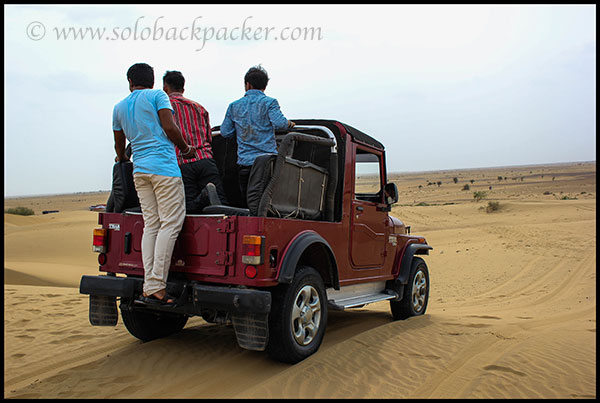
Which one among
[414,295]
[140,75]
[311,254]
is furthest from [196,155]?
[414,295]

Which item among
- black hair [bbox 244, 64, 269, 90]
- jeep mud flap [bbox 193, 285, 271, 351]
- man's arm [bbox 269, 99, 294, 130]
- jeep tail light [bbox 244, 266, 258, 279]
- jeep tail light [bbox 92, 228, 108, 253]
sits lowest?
jeep mud flap [bbox 193, 285, 271, 351]

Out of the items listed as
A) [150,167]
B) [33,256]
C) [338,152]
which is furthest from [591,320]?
[33,256]

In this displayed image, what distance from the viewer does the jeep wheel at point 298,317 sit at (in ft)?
15.5

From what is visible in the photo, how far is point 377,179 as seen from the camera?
289 inches

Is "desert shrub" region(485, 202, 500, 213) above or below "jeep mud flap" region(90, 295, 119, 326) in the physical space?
above

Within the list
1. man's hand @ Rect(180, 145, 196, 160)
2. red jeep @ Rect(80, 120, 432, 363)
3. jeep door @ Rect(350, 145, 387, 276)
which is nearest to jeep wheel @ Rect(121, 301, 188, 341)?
red jeep @ Rect(80, 120, 432, 363)

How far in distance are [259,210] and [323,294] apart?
120 cm

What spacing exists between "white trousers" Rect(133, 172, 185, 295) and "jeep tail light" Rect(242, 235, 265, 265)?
0.73 meters

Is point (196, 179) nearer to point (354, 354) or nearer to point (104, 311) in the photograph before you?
point (104, 311)

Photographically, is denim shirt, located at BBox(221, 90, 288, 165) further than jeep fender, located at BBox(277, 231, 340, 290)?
Yes

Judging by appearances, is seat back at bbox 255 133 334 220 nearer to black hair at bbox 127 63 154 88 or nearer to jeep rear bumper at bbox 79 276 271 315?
jeep rear bumper at bbox 79 276 271 315

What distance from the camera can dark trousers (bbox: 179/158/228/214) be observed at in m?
5.33

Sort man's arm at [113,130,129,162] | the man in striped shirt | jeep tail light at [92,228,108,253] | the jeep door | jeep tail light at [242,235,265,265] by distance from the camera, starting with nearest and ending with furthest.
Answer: jeep tail light at [242,235,265,265], man's arm at [113,130,129,162], the man in striped shirt, jeep tail light at [92,228,108,253], the jeep door

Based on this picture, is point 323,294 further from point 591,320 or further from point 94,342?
point 591,320
